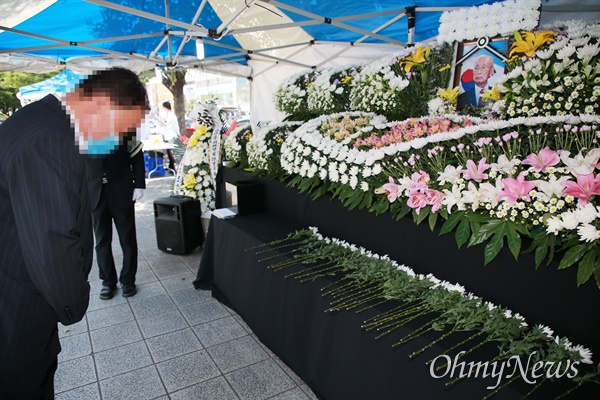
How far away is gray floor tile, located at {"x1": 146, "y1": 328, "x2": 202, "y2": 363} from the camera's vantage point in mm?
2416

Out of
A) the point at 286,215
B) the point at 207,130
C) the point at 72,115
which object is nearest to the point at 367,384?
the point at 72,115

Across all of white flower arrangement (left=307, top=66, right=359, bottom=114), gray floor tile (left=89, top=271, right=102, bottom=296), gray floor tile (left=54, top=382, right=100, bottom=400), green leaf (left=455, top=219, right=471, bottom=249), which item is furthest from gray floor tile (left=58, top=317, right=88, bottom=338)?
green leaf (left=455, top=219, right=471, bottom=249)

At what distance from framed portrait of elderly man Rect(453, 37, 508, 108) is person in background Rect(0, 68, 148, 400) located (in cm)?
164

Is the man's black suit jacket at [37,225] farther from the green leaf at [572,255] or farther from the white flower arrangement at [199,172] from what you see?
the white flower arrangement at [199,172]

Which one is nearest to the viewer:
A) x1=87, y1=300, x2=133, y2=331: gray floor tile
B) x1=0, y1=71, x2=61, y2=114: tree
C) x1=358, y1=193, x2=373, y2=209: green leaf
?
x1=358, y1=193, x2=373, y2=209: green leaf

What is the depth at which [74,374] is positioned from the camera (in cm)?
223

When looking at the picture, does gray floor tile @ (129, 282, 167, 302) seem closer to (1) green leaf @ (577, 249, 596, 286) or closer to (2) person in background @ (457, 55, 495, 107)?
(2) person in background @ (457, 55, 495, 107)

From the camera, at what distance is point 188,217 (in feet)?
13.1

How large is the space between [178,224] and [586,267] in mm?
3572

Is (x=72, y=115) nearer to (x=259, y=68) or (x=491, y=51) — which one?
(x=491, y=51)

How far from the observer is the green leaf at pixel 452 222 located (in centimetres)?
152

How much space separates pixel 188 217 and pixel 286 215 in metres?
1.52

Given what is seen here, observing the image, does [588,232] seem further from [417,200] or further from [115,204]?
[115,204]

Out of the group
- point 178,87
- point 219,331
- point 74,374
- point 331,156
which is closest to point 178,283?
point 219,331
